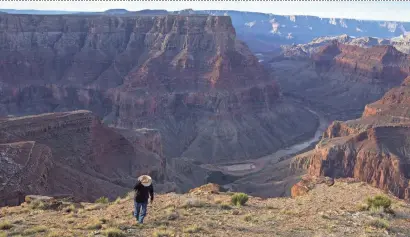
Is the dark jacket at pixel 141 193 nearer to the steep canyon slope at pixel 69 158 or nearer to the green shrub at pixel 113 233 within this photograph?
the green shrub at pixel 113 233

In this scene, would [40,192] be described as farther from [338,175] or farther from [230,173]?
[230,173]

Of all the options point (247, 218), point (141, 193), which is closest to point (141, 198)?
point (141, 193)

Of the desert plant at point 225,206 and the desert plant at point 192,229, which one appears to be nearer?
the desert plant at point 192,229

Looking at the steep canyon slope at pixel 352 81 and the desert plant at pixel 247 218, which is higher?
the desert plant at pixel 247 218

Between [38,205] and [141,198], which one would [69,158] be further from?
[141,198]

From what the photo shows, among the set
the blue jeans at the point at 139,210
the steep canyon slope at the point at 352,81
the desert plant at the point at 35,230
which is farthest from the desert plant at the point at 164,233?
the steep canyon slope at the point at 352,81

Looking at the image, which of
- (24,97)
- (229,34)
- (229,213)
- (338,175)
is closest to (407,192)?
(338,175)

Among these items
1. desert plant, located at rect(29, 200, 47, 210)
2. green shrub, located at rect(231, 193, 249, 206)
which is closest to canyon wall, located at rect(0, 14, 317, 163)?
desert plant, located at rect(29, 200, 47, 210)
